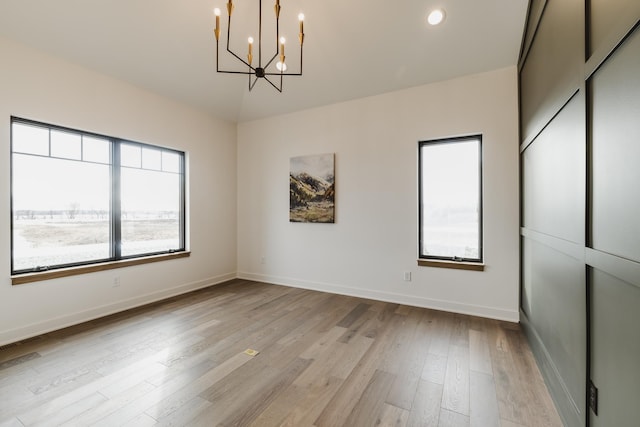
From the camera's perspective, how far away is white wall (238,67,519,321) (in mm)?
3211

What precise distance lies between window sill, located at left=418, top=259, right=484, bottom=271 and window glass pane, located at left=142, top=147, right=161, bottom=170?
13.1ft

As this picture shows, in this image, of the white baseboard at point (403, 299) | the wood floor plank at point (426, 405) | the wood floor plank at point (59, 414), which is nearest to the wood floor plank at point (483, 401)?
the wood floor plank at point (426, 405)

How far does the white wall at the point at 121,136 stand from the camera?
2645 mm

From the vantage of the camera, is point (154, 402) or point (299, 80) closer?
point (154, 402)

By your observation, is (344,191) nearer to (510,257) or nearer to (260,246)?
(260,246)

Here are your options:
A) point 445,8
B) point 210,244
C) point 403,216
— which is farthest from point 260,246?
point 445,8

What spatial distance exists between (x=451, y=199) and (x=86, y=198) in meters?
4.55

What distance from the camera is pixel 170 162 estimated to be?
4254 mm

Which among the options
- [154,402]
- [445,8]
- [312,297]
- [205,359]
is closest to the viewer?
[154,402]

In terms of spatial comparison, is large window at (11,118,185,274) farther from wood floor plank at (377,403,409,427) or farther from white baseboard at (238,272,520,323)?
wood floor plank at (377,403,409,427)

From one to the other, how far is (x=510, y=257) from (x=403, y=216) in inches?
51.2

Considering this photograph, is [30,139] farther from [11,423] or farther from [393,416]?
[393,416]

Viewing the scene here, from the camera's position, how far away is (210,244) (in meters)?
4.73

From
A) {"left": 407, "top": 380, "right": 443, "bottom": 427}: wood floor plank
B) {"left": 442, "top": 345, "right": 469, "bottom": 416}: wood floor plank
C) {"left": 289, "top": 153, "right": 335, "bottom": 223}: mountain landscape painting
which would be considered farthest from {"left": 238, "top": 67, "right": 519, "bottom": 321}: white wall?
{"left": 407, "top": 380, "right": 443, "bottom": 427}: wood floor plank
